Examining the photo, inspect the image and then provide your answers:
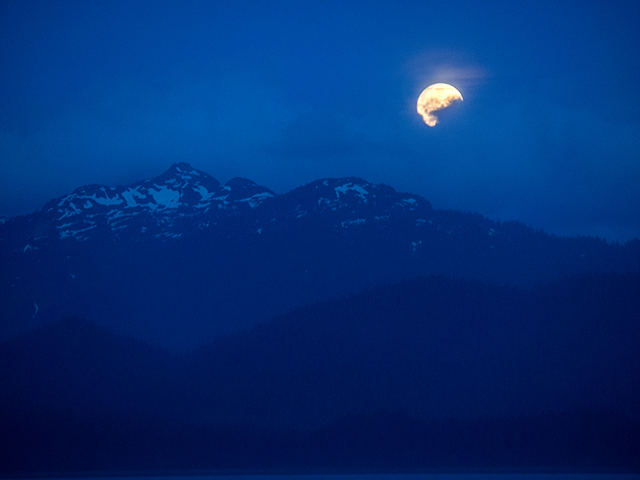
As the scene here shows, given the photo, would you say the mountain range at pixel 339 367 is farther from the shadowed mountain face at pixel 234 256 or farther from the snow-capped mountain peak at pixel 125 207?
the snow-capped mountain peak at pixel 125 207

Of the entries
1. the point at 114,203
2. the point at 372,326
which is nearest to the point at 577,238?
the point at 372,326

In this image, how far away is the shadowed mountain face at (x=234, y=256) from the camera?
4026 inches

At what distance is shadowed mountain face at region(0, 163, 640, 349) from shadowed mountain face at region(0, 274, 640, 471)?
51.0 ft

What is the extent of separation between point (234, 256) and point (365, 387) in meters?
84.3

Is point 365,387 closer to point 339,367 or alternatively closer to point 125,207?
point 339,367

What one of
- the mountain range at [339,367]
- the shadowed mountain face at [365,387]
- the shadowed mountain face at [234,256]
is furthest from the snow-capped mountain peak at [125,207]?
the shadowed mountain face at [365,387]

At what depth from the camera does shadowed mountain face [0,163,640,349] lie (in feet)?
335

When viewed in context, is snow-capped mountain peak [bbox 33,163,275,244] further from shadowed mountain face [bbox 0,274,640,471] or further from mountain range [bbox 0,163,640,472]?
shadowed mountain face [bbox 0,274,640,471]

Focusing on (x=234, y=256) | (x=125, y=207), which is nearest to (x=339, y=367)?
(x=234, y=256)

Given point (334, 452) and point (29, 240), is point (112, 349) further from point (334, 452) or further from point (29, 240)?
point (29, 240)

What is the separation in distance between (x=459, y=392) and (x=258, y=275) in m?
71.2

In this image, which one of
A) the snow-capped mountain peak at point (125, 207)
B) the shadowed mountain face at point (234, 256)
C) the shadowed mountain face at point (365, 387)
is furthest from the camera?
Answer: the snow-capped mountain peak at point (125, 207)

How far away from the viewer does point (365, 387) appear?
→ 232ft

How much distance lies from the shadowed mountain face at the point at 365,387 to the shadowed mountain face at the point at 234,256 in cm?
1556
